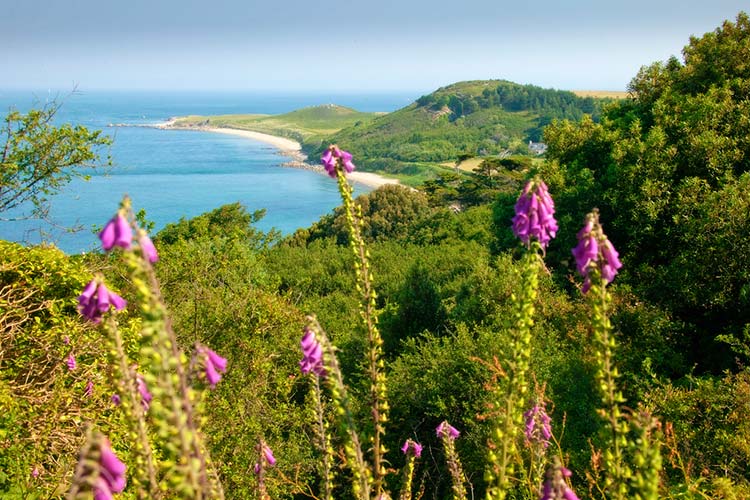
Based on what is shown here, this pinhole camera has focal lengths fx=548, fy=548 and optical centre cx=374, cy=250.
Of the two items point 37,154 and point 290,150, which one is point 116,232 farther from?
point 290,150

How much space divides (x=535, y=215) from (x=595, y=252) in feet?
1.28

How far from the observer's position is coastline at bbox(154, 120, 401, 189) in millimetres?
98875

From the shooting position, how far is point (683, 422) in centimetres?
827

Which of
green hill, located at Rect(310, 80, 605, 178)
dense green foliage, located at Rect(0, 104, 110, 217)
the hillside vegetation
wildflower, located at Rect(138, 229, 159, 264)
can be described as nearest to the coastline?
green hill, located at Rect(310, 80, 605, 178)

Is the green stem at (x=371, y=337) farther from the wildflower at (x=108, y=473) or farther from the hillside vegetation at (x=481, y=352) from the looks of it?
the wildflower at (x=108, y=473)

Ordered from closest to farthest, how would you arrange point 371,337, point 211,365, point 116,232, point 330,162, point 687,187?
1. point 116,232
2. point 211,365
3. point 371,337
4. point 330,162
5. point 687,187

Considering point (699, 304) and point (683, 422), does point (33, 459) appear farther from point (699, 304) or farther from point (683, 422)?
point (699, 304)

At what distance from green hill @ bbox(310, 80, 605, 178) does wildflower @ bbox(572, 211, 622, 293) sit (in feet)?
348

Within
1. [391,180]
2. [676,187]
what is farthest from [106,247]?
[391,180]

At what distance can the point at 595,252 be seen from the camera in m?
2.52

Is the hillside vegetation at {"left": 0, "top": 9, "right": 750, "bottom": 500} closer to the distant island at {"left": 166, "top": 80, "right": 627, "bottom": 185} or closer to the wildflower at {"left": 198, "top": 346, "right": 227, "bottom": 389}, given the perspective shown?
the wildflower at {"left": 198, "top": 346, "right": 227, "bottom": 389}

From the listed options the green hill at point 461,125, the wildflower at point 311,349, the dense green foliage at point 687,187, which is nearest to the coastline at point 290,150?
the green hill at point 461,125

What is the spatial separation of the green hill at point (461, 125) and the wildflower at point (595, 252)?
106 meters

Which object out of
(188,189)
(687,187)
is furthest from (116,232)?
(188,189)
